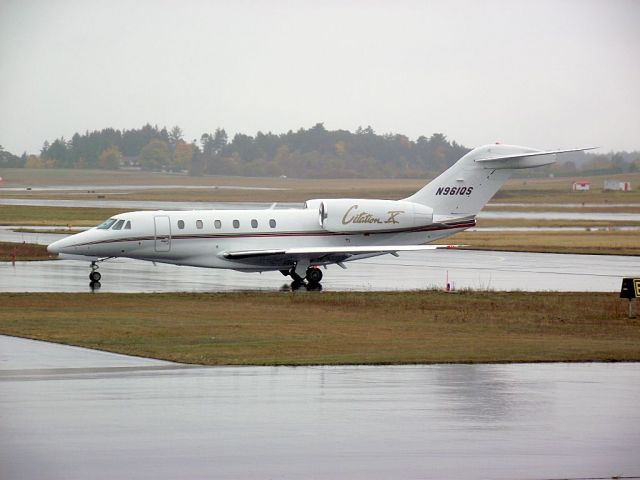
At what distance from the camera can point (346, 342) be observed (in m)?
24.5

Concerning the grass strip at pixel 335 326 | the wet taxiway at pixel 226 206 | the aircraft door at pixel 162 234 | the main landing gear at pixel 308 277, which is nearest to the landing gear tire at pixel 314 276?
the main landing gear at pixel 308 277

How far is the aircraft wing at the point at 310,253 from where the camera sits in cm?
3772

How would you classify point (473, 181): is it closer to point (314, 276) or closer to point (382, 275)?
point (382, 275)

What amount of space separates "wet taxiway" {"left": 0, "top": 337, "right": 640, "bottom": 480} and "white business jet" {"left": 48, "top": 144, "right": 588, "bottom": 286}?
656 inches

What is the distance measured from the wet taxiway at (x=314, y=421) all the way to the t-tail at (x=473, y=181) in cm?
1958

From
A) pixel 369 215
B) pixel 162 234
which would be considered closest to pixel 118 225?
pixel 162 234

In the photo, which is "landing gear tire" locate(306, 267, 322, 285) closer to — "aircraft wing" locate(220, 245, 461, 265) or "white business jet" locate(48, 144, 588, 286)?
"white business jet" locate(48, 144, 588, 286)

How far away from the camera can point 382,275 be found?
42.8 m

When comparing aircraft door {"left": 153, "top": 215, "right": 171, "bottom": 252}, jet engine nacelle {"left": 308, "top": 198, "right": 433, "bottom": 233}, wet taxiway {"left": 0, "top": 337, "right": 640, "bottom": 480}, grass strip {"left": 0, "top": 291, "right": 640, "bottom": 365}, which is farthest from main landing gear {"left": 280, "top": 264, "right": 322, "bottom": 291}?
wet taxiway {"left": 0, "top": 337, "right": 640, "bottom": 480}

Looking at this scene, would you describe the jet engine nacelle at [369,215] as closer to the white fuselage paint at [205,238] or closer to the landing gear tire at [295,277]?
the white fuselage paint at [205,238]

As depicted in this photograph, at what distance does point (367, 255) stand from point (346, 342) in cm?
1532

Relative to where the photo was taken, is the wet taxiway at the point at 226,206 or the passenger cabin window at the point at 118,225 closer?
the passenger cabin window at the point at 118,225

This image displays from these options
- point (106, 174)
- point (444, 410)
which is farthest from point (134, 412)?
point (106, 174)

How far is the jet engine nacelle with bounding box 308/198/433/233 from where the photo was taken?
39031 millimetres
